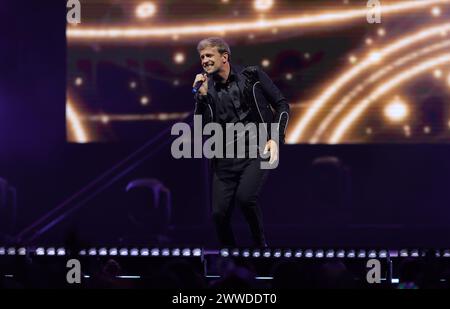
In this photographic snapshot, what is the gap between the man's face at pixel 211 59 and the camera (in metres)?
4.81

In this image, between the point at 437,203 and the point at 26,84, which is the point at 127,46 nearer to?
the point at 26,84

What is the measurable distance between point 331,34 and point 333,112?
81 centimetres

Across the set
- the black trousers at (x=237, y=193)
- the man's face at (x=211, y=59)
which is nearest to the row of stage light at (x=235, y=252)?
the black trousers at (x=237, y=193)

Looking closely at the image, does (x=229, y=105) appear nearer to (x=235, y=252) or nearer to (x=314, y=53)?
(x=235, y=252)

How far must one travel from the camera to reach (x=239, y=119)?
4.97 metres

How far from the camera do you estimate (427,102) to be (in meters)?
7.95

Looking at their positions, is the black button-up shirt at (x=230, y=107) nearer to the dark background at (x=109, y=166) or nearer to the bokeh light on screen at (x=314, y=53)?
the bokeh light on screen at (x=314, y=53)

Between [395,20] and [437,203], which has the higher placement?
[395,20]
